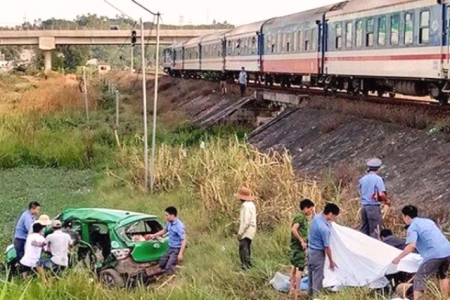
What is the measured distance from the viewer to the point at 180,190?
63.2ft

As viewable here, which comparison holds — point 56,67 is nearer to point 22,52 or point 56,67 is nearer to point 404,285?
point 22,52

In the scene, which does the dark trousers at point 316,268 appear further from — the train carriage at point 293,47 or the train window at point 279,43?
the train window at point 279,43

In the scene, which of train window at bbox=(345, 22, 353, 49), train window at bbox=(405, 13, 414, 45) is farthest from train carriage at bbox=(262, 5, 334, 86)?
train window at bbox=(405, 13, 414, 45)

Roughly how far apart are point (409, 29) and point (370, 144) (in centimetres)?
303

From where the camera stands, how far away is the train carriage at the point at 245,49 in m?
37.1

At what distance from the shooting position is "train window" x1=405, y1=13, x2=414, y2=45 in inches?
730

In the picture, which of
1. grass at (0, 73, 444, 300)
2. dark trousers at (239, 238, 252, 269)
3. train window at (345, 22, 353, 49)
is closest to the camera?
grass at (0, 73, 444, 300)

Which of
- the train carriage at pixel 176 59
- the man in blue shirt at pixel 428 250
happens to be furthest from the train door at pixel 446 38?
the train carriage at pixel 176 59

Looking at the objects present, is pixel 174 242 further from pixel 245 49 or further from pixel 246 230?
pixel 245 49

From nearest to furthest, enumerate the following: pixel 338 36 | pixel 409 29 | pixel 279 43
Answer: pixel 409 29, pixel 338 36, pixel 279 43

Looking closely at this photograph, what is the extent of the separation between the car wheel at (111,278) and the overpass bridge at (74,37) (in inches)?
2643

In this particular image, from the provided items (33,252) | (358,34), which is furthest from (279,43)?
(33,252)

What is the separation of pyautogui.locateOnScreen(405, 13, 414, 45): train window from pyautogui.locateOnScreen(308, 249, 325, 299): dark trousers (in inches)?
389

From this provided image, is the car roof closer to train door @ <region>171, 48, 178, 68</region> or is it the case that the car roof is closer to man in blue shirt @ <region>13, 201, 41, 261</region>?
man in blue shirt @ <region>13, 201, 41, 261</region>
